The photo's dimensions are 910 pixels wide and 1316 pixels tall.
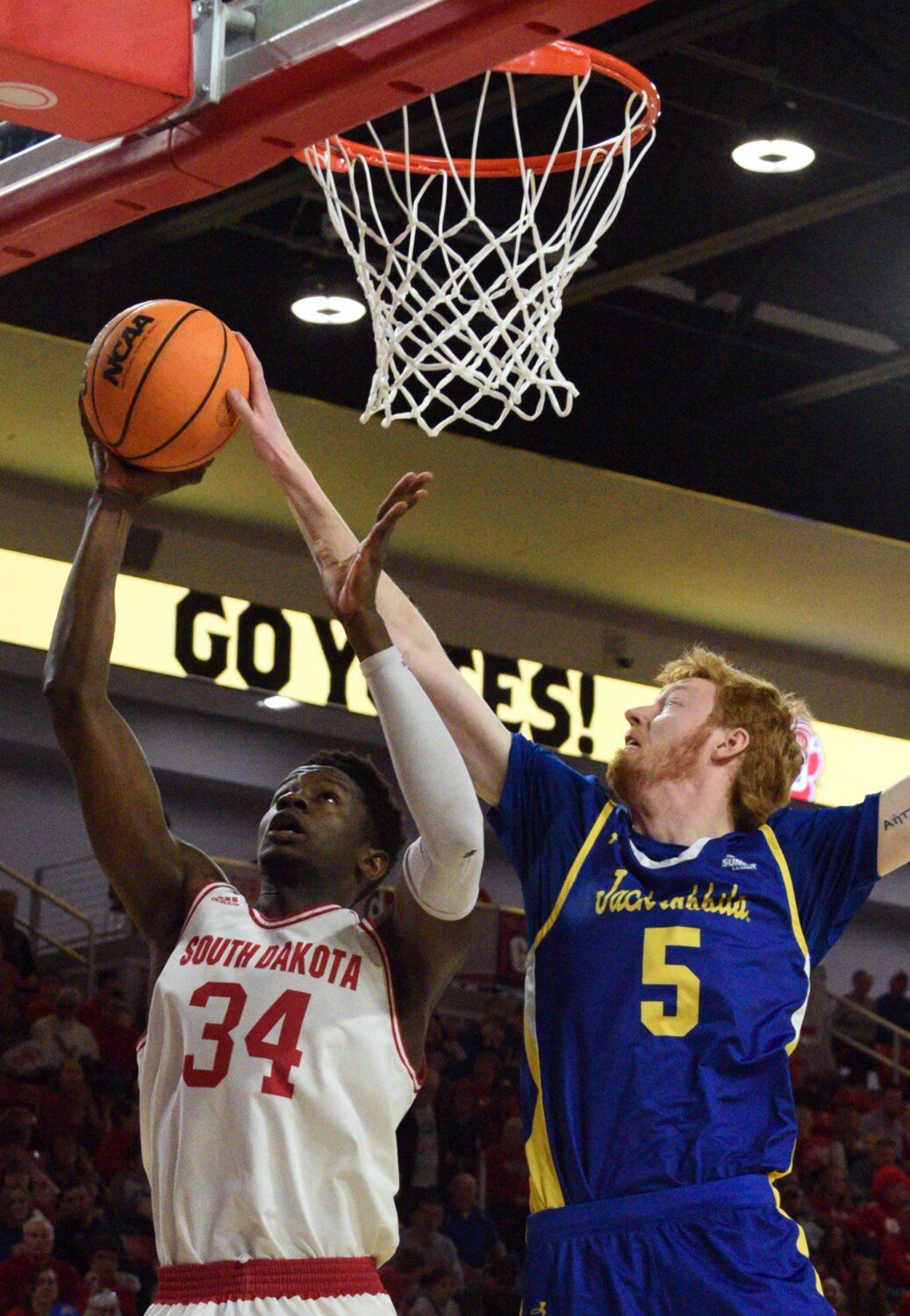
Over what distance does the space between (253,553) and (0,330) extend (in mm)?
2820

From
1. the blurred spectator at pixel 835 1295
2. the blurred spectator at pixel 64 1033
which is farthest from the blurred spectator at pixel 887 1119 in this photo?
the blurred spectator at pixel 64 1033

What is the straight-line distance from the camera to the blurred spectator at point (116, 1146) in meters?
9.45

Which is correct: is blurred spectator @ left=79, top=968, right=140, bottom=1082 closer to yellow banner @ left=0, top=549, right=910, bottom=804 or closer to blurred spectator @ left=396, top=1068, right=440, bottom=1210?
blurred spectator @ left=396, top=1068, right=440, bottom=1210

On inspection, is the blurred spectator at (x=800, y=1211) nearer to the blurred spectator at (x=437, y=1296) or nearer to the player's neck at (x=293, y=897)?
the blurred spectator at (x=437, y=1296)

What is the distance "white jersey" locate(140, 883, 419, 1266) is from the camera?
3.05 meters

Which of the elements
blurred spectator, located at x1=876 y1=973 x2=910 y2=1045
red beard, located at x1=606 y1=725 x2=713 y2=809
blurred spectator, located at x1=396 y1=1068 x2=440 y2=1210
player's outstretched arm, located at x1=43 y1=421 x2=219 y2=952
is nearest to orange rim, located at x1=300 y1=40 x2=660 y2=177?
player's outstretched arm, located at x1=43 y1=421 x2=219 y2=952

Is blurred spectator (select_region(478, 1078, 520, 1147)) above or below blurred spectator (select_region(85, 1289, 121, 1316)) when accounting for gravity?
above

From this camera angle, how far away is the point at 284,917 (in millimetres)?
3330

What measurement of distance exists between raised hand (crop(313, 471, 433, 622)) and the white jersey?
610mm

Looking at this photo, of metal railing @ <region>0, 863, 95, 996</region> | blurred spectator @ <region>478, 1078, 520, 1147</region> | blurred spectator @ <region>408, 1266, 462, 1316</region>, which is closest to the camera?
blurred spectator @ <region>408, 1266, 462, 1316</region>

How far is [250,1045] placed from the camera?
3.10 m

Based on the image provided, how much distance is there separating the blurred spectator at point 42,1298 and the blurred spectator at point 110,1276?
0.63ft

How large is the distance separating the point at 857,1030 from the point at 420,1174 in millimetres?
6097

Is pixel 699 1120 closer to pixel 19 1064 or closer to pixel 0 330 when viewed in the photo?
pixel 0 330
